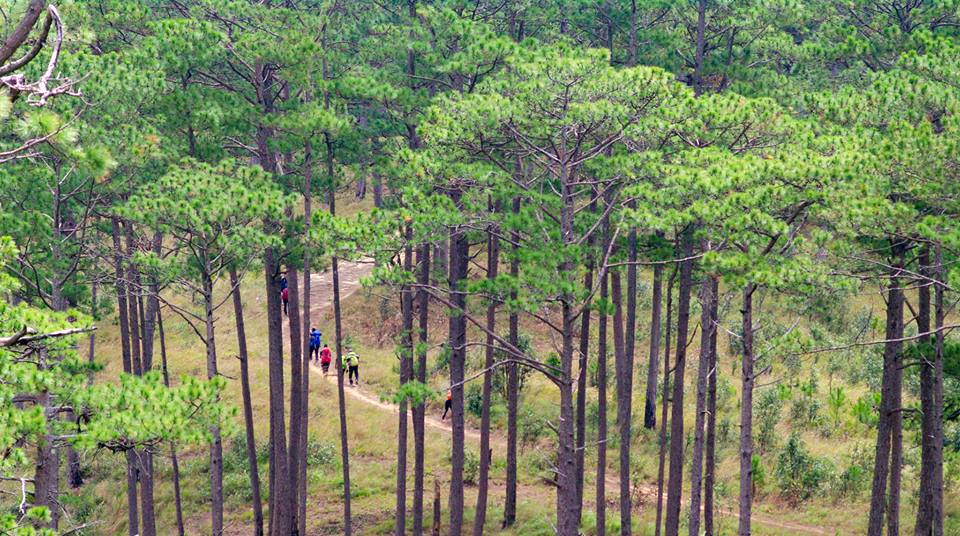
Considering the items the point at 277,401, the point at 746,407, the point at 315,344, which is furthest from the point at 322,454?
the point at 746,407

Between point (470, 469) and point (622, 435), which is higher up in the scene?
point (622, 435)

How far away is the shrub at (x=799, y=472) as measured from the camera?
24453mm

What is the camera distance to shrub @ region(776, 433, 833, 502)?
2445 centimetres

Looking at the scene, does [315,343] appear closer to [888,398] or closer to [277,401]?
[277,401]

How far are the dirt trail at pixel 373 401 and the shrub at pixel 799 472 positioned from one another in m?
1.28

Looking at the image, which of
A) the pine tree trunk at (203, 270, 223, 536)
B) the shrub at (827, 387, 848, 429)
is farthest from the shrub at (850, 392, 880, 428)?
the pine tree trunk at (203, 270, 223, 536)

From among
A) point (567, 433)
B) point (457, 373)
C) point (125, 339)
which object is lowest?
point (567, 433)

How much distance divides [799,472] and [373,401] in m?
14.5

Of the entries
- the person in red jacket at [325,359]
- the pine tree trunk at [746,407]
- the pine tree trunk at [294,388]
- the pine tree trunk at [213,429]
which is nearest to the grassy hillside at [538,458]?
the person in red jacket at [325,359]

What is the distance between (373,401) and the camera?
33125 millimetres

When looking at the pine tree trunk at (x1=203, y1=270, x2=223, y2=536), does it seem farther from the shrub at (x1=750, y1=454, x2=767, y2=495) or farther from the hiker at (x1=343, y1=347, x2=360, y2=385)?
the shrub at (x1=750, y1=454, x2=767, y2=495)

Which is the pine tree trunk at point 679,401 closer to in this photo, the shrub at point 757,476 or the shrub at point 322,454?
the shrub at point 757,476

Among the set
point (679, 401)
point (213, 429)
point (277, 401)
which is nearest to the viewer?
point (679, 401)

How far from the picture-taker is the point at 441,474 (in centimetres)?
2830
